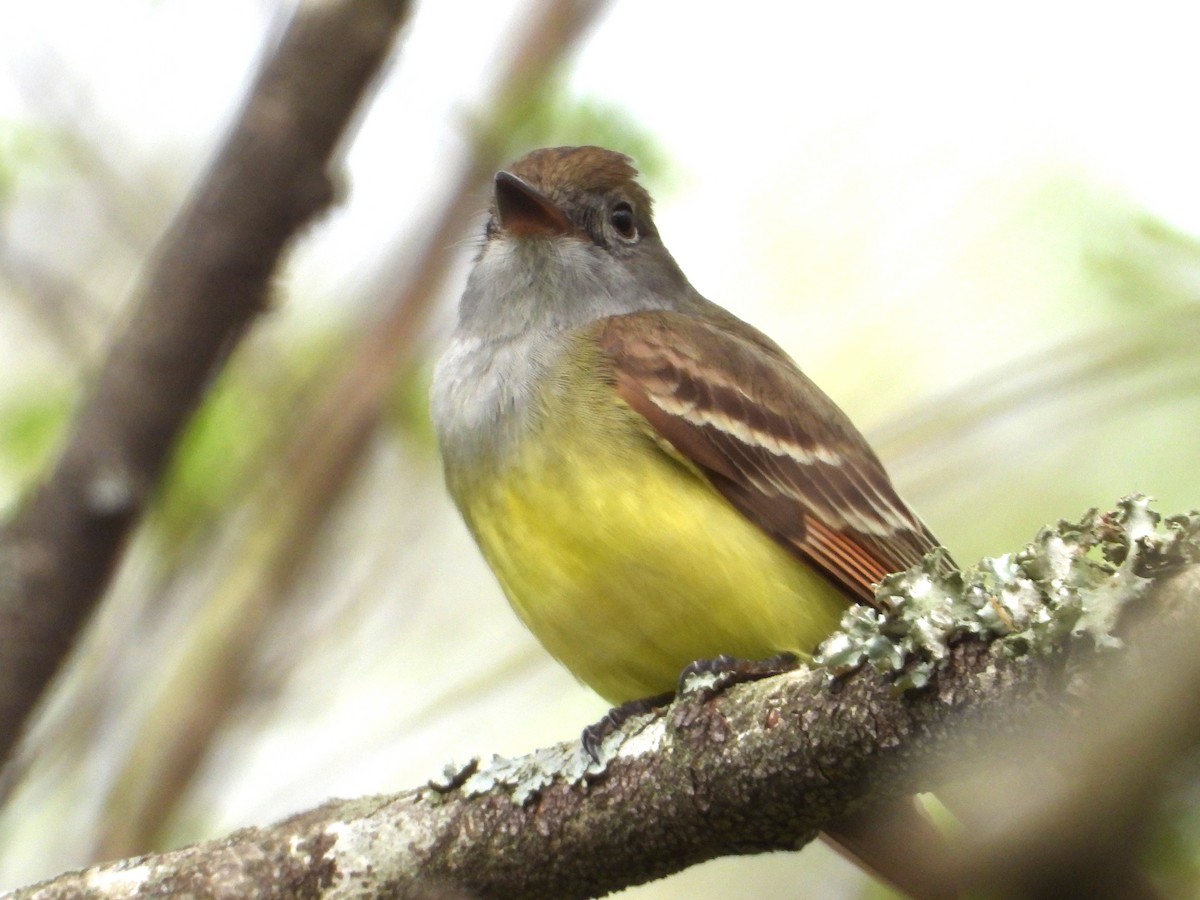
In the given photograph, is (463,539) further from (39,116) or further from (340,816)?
(340,816)

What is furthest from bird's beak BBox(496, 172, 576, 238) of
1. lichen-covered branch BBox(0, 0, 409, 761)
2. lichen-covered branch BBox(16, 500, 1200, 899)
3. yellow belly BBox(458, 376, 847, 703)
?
lichen-covered branch BBox(16, 500, 1200, 899)

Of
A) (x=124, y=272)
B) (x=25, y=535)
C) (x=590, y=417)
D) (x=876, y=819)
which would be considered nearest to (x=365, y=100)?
(x=590, y=417)

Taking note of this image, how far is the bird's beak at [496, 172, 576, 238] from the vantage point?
5.18 m

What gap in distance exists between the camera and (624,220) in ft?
18.6

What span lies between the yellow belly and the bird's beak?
1087 millimetres

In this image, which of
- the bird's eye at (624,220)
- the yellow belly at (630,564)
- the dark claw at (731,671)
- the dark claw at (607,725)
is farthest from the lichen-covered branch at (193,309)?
the dark claw at (731,671)

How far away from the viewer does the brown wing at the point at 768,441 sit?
4406 mm

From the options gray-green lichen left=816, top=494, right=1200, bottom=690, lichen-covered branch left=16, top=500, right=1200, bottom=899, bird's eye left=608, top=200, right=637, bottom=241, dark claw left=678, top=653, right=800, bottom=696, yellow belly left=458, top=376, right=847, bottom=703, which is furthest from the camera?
bird's eye left=608, top=200, right=637, bottom=241

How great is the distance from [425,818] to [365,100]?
2.12m

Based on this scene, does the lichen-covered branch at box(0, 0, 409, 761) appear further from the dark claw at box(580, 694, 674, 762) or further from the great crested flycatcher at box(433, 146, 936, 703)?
the dark claw at box(580, 694, 674, 762)

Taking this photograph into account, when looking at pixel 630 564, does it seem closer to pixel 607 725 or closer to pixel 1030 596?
pixel 607 725

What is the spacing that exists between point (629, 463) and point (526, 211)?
137cm

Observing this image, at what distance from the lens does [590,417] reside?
442 centimetres

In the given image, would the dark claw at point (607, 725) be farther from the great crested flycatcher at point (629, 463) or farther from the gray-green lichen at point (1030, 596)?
the gray-green lichen at point (1030, 596)
